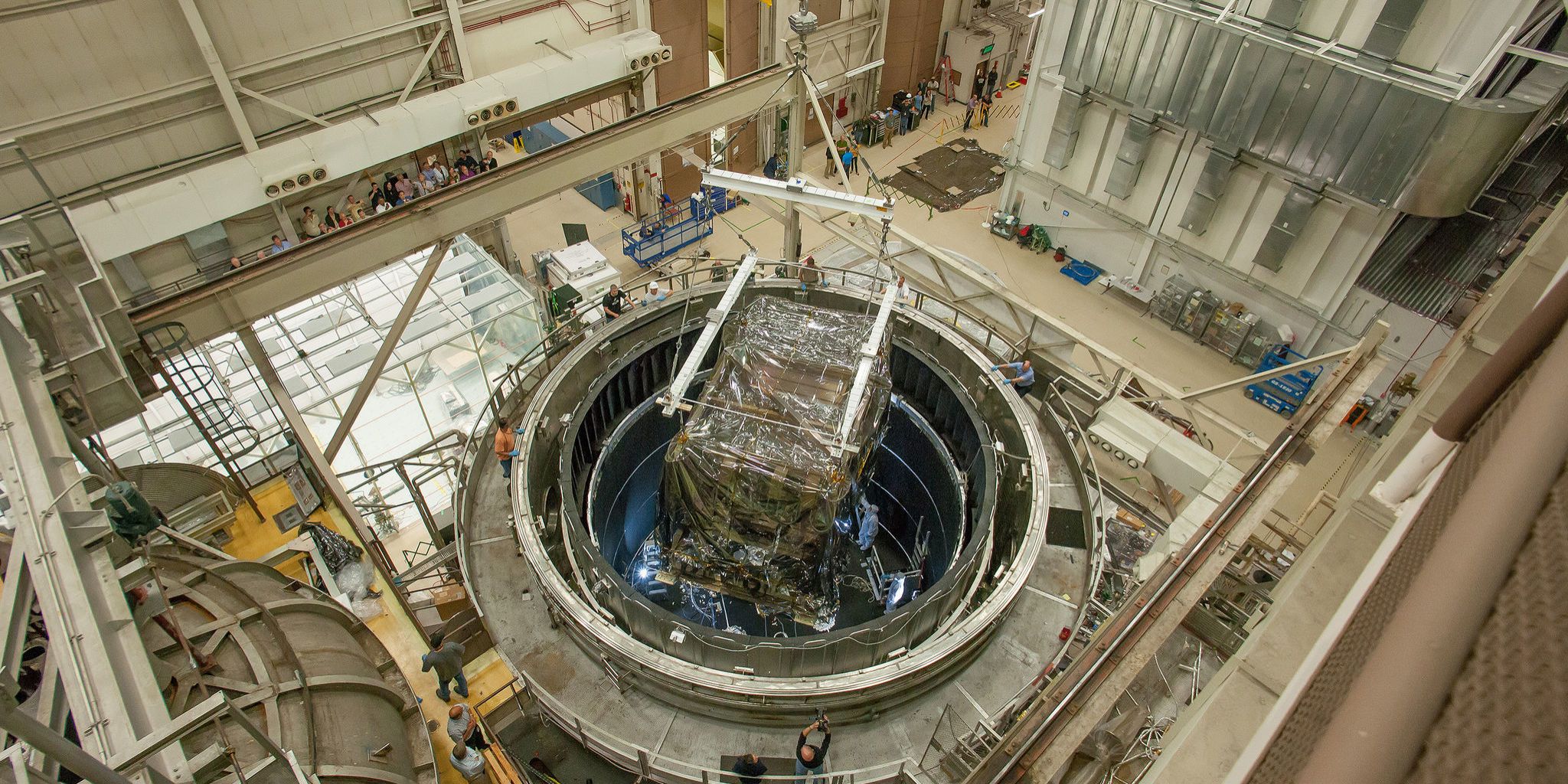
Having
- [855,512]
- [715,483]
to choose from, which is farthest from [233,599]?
[855,512]

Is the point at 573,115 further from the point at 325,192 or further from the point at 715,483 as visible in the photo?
the point at 715,483

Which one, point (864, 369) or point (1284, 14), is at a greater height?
point (1284, 14)

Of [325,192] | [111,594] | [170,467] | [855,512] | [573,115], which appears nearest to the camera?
[111,594]

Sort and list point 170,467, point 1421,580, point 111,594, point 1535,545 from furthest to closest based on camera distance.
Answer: point 170,467 → point 111,594 → point 1421,580 → point 1535,545

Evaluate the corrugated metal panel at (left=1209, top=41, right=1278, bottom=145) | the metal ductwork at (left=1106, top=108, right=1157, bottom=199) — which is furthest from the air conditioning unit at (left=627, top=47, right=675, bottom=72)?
the corrugated metal panel at (left=1209, top=41, right=1278, bottom=145)

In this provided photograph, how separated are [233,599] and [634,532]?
6.35 meters

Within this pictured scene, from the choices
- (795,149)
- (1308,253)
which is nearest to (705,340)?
(795,149)

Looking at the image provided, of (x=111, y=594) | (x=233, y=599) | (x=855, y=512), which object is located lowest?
(x=855, y=512)

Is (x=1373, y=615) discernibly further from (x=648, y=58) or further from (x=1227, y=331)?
(x=648, y=58)

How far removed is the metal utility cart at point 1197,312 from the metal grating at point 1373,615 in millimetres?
18131

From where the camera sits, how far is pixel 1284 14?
15.4m

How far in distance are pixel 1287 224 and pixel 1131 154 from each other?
3683mm

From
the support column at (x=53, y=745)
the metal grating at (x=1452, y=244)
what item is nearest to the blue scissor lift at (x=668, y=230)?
the metal grating at (x=1452, y=244)

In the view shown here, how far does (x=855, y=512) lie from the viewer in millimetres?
11664
